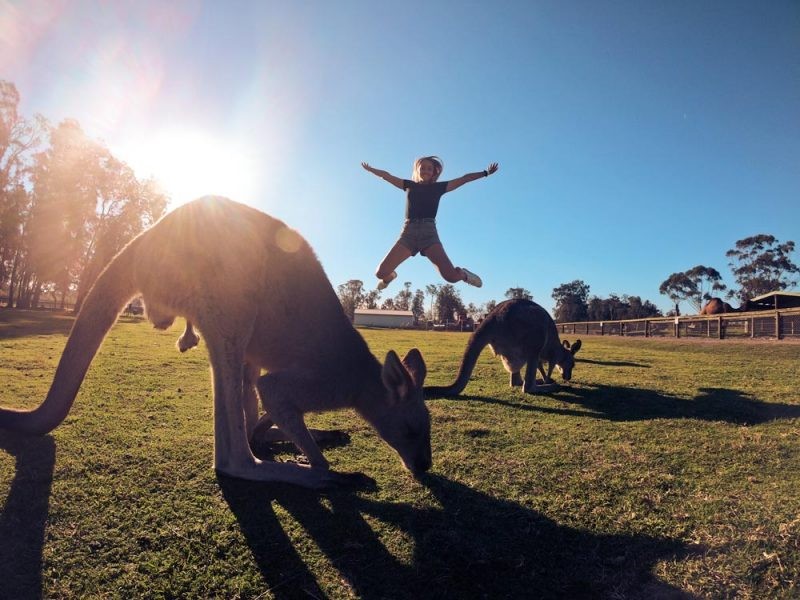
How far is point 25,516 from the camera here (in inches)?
96.8

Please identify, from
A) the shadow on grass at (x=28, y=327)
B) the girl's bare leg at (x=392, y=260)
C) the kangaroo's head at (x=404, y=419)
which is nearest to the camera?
the kangaroo's head at (x=404, y=419)

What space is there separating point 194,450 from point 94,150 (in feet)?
116

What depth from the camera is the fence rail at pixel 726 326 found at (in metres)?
15.5

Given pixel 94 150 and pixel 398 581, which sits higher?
pixel 94 150

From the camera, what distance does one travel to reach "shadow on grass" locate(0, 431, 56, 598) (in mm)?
1973

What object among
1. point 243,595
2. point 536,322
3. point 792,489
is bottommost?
point 243,595

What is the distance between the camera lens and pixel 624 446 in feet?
13.2

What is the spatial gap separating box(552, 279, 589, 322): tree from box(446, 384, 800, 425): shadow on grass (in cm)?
8246

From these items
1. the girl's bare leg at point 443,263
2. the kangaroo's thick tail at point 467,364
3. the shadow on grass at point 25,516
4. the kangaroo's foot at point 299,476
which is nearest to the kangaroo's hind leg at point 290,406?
the kangaroo's foot at point 299,476

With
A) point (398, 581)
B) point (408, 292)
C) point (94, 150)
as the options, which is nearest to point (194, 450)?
point (398, 581)

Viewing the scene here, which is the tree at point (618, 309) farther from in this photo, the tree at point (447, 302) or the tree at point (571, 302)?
the tree at point (447, 302)

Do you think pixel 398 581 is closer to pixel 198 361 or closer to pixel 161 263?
pixel 161 263

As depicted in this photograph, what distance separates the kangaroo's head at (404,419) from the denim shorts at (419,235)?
311cm

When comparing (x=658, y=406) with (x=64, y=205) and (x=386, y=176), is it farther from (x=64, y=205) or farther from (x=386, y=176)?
(x=64, y=205)
